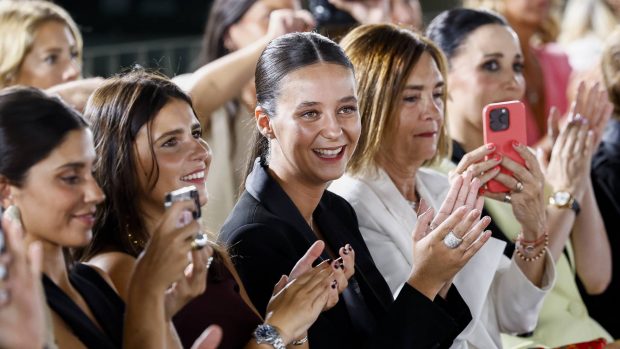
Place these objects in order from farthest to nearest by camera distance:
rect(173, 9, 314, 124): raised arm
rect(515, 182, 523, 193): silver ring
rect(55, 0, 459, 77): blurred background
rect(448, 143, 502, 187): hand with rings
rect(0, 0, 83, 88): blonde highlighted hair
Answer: rect(55, 0, 459, 77): blurred background
rect(173, 9, 314, 124): raised arm
rect(0, 0, 83, 88): blonde highlighted hair
rect(515, 182, 523, 193): silver ring
rect(448, 143, 502, 187): hand with rings

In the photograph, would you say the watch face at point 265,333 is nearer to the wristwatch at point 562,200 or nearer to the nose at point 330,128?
the nose at point 330,128

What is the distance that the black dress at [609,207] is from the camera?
341cm

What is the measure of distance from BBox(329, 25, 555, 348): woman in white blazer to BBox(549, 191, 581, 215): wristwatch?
0.30 m

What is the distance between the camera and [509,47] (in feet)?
10.9

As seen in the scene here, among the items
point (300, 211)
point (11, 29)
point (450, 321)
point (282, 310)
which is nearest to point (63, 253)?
point (282, 310)

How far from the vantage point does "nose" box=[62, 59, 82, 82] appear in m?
3.13

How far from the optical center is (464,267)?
2.72 meters

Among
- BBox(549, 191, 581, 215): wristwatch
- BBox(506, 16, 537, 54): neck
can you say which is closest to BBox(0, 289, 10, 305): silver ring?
BBox(549, 191, 581, 215): wristwatch

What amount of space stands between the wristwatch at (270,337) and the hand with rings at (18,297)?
1.82 feet

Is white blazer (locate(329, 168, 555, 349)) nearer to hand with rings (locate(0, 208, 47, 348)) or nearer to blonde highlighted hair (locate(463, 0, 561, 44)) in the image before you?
hand with rings (locate(0, 208, 47, 348))

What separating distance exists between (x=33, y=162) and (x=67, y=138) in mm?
71

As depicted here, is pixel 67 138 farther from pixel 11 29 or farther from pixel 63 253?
pixel 11 29

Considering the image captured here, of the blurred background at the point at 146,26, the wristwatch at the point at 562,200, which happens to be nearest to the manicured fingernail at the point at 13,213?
the wristwatch at the point at 562,200

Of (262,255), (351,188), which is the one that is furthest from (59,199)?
(351,188)
